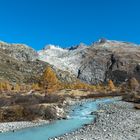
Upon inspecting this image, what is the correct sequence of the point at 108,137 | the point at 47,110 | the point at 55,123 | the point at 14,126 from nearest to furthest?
the point at 108,137 < the point at 14,126 < the point at 55,123 < the point at 47,110

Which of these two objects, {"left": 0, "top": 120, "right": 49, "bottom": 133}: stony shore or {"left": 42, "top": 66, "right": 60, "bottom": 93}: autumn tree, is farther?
{"left": 42, "top": 66, "right": 60, "bottom": 93}: autumn tree

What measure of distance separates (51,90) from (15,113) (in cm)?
8493

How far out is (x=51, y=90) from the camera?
141m

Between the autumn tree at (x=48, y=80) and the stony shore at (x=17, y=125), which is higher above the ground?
the autumn tree at (x=48, y=80)

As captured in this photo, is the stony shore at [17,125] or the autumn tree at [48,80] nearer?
the stony shore at [17,125]

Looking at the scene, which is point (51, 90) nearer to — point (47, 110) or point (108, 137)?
point (47, 110)

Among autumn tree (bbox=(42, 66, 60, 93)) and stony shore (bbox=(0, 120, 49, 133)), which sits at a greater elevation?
autumn tree (bbox=(42, 66, 60, 93))

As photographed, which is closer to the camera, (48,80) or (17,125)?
(17,125)

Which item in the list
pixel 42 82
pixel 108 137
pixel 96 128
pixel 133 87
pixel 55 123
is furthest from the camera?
pixel 133 87

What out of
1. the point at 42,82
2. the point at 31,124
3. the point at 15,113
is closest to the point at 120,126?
the point at 31,124

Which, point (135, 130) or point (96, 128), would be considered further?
point (96, 128)

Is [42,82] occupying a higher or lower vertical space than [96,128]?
higher

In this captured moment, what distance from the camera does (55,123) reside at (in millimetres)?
53031

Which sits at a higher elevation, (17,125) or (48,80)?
A: (48,80)
